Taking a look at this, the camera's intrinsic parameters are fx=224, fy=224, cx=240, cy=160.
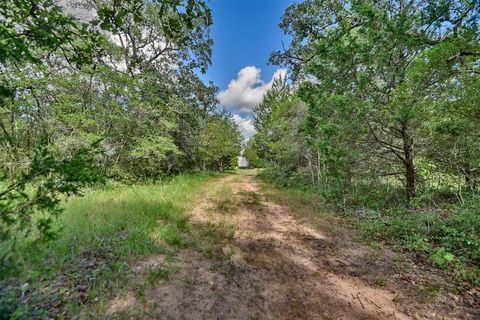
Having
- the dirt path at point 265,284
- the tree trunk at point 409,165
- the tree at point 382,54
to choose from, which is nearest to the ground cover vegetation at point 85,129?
the dirt path at point 265,284

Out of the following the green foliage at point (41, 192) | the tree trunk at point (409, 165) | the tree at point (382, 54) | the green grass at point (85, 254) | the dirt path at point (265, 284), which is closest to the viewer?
the green foliage at point (41, 192)

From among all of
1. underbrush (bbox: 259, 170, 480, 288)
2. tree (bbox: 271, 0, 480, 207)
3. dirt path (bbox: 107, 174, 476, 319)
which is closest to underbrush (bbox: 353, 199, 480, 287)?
underbrush (bbox: 259, 170, 480, 288)

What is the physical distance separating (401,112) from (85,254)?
19.9 ft

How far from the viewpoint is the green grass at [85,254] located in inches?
61.9

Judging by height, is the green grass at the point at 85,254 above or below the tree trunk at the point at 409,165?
below

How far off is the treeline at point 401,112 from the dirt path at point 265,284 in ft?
4.43

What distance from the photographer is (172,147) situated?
9.65 meters

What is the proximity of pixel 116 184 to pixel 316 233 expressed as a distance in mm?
7082

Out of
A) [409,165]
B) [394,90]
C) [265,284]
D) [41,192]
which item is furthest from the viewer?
[409,165]

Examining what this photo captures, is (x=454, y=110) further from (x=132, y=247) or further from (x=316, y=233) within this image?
(x=132, y=247)

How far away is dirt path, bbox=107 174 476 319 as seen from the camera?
2.31 meters

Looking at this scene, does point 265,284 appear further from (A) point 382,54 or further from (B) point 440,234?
(A) point 382,54

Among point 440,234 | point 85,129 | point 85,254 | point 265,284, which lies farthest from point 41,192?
point 85,129

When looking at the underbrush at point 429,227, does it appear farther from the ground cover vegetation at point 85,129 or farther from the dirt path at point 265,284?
the ground cover vegetation at point 85,129
